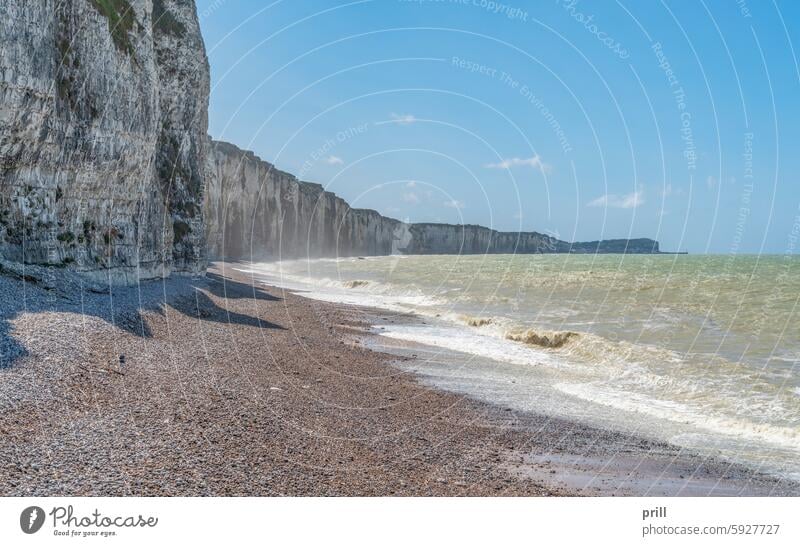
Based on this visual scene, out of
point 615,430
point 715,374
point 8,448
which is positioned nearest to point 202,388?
point 8,448

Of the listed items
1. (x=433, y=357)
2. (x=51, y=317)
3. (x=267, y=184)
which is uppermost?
(x=267, y=184)

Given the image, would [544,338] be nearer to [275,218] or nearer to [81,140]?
[81,140]

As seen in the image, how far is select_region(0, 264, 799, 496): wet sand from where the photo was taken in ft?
18.9

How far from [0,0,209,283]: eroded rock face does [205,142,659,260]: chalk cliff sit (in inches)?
1528

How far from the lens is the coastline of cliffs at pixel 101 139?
1639 cm

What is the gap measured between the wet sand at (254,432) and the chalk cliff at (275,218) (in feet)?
162

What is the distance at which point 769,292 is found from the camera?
111 ft

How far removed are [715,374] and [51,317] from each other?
577 inches

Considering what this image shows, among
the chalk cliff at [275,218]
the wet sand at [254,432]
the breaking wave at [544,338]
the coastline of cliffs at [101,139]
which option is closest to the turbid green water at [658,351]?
the breaking wave at [544,338]

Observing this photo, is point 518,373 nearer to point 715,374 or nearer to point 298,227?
point 715,374
